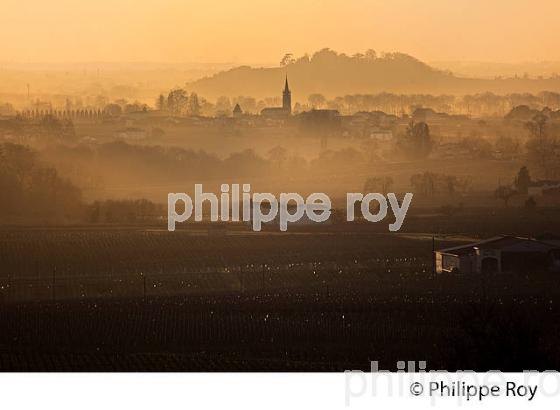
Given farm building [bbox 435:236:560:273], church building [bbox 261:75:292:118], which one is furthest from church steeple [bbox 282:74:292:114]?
farm building [bbox 435:236:560:273]

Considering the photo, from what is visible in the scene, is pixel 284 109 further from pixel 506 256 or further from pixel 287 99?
pixel 506 256

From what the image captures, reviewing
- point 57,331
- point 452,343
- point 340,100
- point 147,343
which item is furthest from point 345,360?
point 340,100

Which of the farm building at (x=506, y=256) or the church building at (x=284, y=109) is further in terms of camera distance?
the church building at (x=284, y=109)

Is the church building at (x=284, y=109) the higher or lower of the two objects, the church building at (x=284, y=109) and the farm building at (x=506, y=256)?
the higher

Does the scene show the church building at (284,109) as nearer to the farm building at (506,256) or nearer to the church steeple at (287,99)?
the church steeple at (287,99)

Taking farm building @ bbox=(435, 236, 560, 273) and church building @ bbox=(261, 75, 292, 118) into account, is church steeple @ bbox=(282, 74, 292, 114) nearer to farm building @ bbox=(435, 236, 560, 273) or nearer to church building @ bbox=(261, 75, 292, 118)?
church building @ bbox=(261, 75, 292, 118)

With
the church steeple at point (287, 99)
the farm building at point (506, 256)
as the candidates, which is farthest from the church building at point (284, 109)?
the farm building at point (506, 256)

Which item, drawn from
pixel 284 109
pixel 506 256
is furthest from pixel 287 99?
pixel 506 256

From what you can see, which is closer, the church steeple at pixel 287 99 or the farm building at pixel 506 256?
the farm building at pixel 506 256
